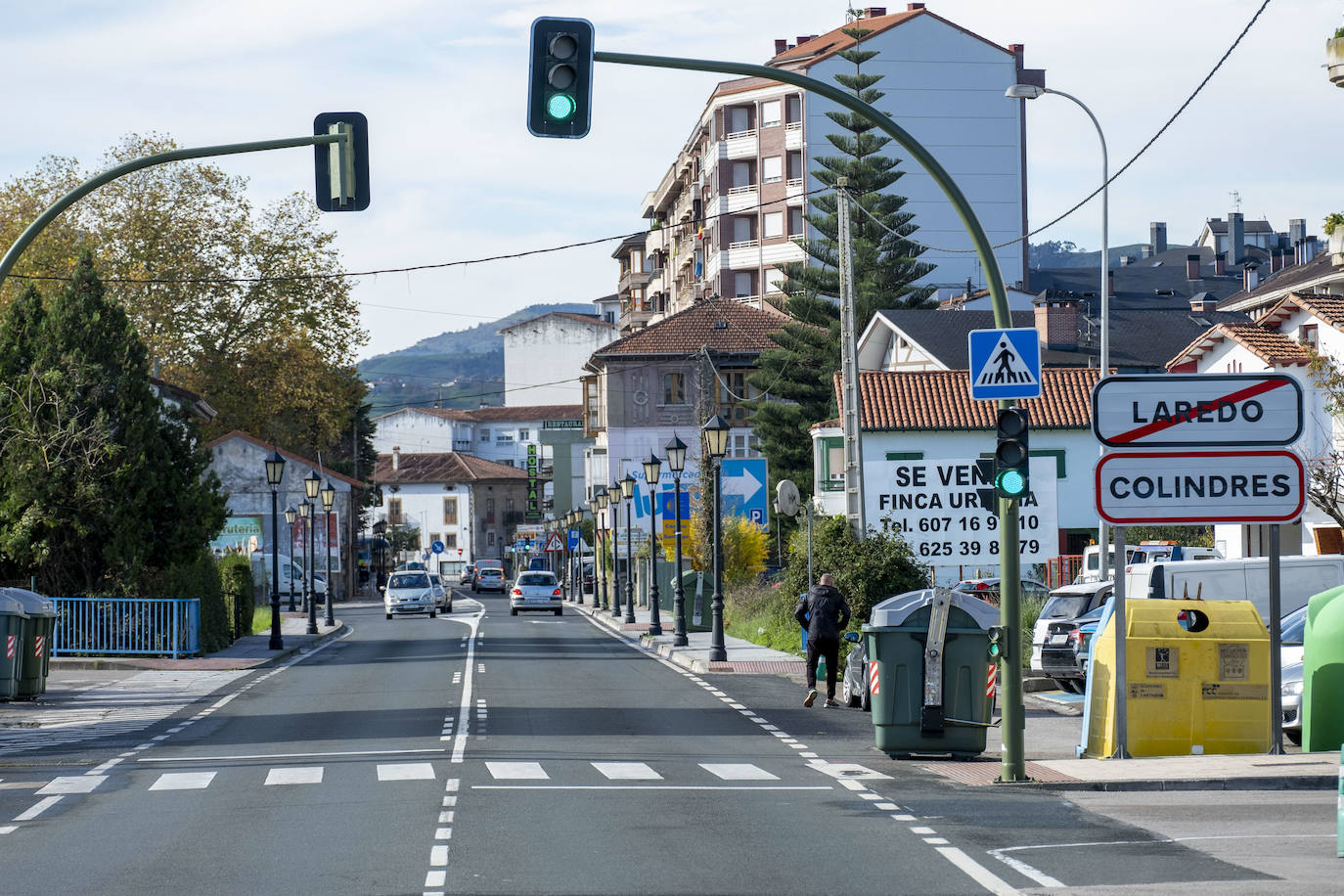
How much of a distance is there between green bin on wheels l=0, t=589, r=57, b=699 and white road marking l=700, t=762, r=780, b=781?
41.8ft

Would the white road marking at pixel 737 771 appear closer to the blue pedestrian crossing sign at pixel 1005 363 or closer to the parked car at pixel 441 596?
the blue pedestrian crossing sign at pixel 1005 363

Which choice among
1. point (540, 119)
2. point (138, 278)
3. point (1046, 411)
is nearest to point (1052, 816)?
point (540, 119)

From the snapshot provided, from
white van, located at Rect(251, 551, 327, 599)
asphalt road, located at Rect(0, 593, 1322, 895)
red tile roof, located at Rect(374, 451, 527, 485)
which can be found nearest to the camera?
asphalt road, located at Rect(0, 593, 1322, 895)

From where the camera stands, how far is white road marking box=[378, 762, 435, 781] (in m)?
15.1

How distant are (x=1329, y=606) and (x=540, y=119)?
8655 mm

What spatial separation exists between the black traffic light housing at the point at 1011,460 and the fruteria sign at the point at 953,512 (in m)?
9.16

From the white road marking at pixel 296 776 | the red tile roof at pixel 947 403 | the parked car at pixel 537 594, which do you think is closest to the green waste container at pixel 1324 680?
the white road marking at pixel 296 776

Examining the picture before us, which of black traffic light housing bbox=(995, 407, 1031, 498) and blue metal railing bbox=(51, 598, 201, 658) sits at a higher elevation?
black traffic light housing bbox=(995, 407, 1031, 498)

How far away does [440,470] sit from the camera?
5782 inches

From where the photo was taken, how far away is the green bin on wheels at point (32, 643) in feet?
81.8

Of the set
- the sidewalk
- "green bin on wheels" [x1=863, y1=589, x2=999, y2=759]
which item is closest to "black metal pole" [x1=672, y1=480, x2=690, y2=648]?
the sidewalk

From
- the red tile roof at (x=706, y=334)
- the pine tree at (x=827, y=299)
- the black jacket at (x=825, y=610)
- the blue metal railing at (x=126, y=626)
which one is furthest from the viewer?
the red tile roof at (x=706, y=334)

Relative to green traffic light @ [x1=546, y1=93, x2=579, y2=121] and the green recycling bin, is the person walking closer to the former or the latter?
green traffic light @ [x1=546, y1=93, x2=579, y2=121]

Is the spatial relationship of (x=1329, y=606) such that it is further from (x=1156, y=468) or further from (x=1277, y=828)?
(x=1277, y=828)
